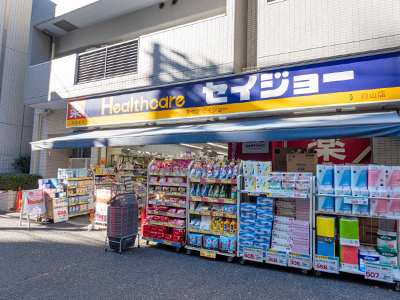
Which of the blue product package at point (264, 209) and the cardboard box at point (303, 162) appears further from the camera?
the cardboard box at point (303, 162)

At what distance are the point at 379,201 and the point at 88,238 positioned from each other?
601 centimetres

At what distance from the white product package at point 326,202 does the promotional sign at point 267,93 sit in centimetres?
206

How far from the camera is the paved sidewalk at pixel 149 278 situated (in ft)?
11.3

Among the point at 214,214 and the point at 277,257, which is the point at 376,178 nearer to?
the point at 277,257

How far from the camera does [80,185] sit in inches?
334

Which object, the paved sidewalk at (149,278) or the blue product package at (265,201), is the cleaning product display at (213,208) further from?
the blue product package at (265,201)

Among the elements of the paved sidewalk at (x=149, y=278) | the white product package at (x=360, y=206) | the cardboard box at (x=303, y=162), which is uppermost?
the cardboard box at (x=303, y=162)

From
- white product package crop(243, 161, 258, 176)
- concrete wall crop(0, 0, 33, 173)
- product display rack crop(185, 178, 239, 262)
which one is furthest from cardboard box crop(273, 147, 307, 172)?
concrete wall crop(0, 0, 33, 173)

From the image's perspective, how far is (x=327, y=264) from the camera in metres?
3.97

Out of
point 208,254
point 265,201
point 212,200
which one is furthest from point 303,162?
point 208,254

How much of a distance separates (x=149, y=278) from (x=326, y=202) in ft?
10.1

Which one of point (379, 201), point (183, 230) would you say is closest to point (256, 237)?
point (183, 230)

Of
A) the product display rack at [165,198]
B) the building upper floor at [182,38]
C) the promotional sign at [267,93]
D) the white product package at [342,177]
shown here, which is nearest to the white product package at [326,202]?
the white product package at [342,177]

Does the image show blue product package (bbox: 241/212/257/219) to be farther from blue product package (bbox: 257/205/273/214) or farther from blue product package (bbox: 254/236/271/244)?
blue product package (bbox: 254/236/271/244)
